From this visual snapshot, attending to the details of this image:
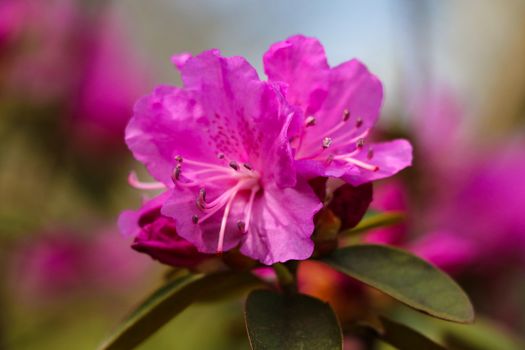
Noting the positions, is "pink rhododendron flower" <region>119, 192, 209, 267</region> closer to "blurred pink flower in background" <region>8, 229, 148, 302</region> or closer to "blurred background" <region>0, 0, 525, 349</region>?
"blurred background" <region>0, 0, 525, 349</region>

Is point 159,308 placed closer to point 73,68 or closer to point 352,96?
point 352,96

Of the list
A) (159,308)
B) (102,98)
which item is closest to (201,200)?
(159,308)

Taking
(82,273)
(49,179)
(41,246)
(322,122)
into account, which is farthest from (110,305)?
(322,122)

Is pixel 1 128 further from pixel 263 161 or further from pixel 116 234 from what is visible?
pixel 263 161

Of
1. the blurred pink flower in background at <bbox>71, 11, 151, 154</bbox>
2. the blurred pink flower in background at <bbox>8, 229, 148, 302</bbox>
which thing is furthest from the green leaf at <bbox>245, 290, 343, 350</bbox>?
the blurred pink flower in background at <bbox>71, 11, 151, 154</bbox>

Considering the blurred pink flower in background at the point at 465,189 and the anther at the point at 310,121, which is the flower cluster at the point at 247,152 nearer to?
the anther at the point at 310,121

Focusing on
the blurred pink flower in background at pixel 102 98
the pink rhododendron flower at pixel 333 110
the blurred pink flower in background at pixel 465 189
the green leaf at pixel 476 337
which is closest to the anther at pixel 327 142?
the pink rhododendron flower at pixel 333 110
